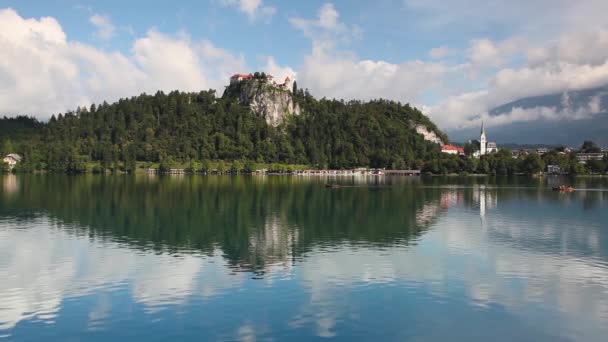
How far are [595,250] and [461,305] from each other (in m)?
22.7

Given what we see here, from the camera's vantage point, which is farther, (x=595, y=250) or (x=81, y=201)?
(x=81, y=201)

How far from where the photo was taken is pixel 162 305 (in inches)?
1023

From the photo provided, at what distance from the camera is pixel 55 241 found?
4375 cm

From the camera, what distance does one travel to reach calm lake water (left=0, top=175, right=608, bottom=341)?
2309 centimetres

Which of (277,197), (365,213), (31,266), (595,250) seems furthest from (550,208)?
(31,266)

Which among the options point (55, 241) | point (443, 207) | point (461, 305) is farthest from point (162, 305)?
point (443, 207)

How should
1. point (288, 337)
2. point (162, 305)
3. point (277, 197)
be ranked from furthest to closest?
point (277, 197) → point (162, 305) → point (288, 337)

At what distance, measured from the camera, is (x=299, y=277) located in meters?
31.8

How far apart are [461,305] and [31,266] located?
28.2 meters

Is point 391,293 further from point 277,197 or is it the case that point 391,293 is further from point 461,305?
point 277,197

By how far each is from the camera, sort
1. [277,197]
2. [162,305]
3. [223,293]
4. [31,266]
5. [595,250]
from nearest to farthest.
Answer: [162,305], [223,293], [31,266], [595,250], [277,197]

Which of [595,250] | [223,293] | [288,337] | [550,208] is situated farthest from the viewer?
[550,208]

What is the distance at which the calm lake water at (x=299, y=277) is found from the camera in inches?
909

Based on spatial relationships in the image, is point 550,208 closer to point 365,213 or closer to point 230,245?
point 365,213
